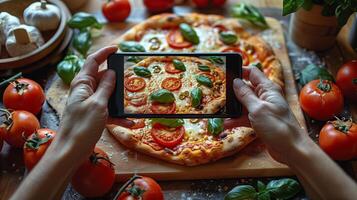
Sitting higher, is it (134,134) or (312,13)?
(312,13)

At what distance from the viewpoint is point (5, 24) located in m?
1.74

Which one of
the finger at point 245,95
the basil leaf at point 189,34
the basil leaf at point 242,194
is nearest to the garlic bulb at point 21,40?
the basil leaf at point 189,34

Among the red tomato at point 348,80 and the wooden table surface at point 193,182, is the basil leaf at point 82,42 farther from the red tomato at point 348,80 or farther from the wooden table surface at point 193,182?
the red tomato at point 348,80

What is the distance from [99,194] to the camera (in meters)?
1.34

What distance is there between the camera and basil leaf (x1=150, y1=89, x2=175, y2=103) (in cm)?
146

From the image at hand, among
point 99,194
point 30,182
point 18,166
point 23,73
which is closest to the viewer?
point 30,182

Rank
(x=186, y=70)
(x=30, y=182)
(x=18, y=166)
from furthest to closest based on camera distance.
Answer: (x=186, y=70), (x=18, y=166), (x=30, y=182)

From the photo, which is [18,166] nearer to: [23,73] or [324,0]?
[23,73]

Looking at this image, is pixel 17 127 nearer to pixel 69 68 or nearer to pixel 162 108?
pixel 69 68

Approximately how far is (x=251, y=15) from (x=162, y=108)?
74 centimetres

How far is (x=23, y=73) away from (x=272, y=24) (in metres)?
1.04

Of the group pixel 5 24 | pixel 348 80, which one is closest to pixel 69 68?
pixel 5 24

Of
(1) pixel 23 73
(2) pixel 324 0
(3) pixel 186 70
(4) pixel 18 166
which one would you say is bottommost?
(4) pixel 18 166

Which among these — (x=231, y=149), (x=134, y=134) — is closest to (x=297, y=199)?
(x=231, y=149)
